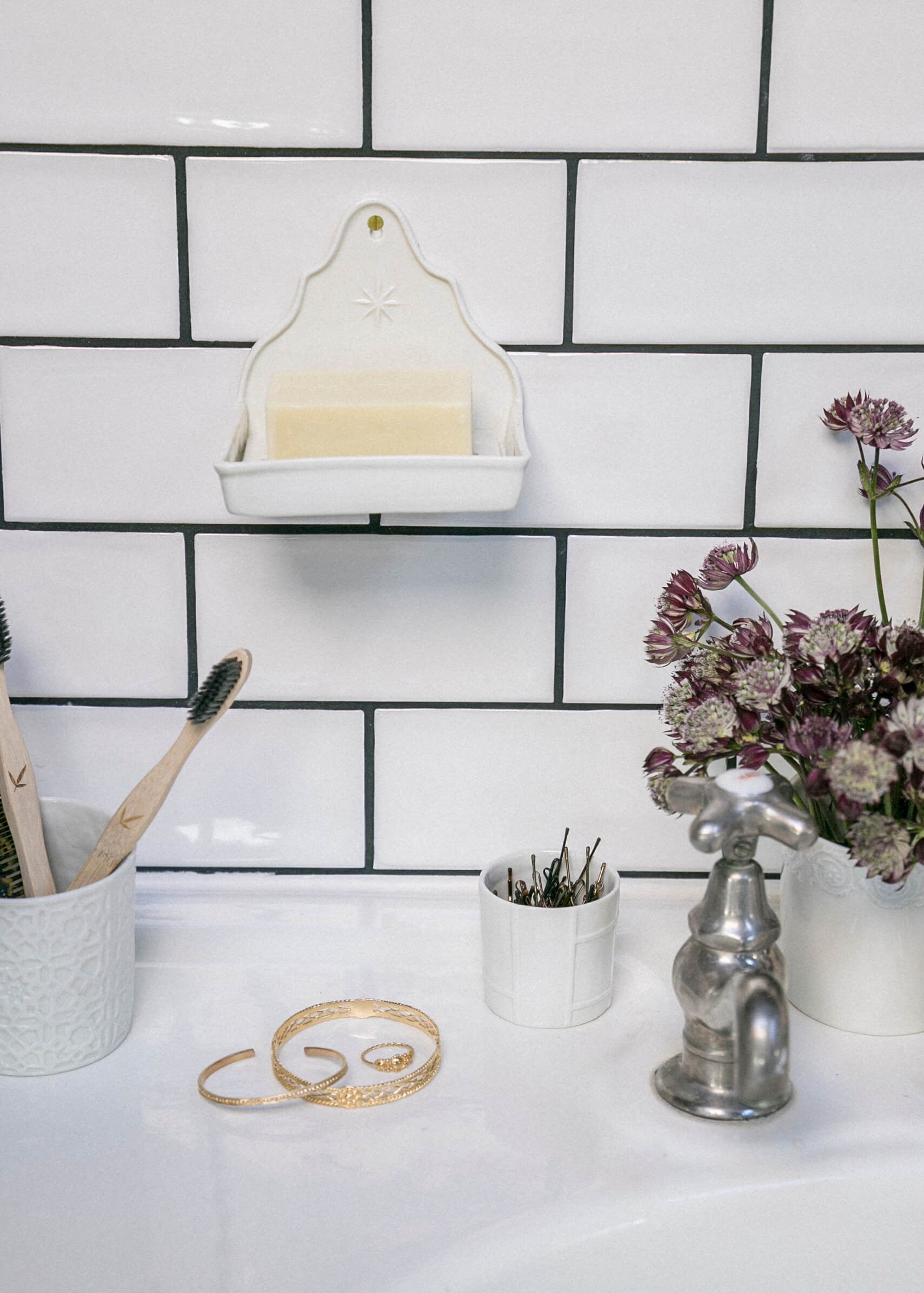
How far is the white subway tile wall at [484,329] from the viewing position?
0.62 m

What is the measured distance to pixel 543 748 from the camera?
70 centimetres

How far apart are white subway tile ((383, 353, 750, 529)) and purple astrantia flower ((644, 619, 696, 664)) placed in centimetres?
9

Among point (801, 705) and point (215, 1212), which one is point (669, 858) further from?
point (215, 1212)

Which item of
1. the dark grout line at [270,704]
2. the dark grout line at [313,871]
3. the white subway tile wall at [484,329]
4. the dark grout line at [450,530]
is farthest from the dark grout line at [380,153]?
the dark grout line at [313,871]

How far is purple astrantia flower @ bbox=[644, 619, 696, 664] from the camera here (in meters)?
0.61

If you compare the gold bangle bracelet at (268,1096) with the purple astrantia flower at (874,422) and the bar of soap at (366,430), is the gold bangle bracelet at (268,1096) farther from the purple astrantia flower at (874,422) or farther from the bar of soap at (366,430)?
the purple astrantia flower at (874,422)

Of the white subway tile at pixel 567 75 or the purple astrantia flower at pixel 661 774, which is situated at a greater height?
the white subway tile at pixel 567 75

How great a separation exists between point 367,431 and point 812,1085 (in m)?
0.42

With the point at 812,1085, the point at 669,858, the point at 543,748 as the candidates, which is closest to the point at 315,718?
the point at 543,748

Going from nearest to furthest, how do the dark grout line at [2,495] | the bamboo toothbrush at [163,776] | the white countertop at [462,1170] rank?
1. the white countertop at [462,1170]
2. the bamboo toothbrush at [163,776]
3. the dark grout line at [2,495]

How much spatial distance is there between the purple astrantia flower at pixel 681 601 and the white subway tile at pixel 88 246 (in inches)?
13.3

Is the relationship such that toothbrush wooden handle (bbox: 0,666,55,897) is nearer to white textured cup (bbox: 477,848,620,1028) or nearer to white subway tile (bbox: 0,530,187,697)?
white subway tile (bbox: 0,530,187,697)

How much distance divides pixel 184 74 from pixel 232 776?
1.40ft

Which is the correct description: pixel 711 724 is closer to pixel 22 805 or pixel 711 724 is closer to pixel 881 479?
pixel 881 479
